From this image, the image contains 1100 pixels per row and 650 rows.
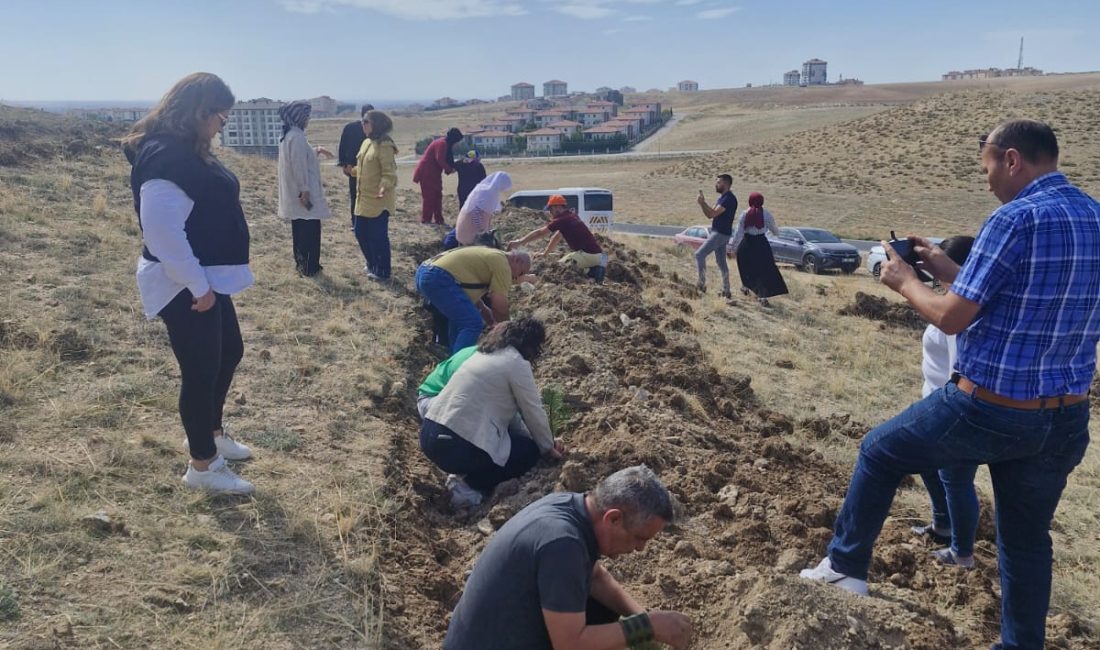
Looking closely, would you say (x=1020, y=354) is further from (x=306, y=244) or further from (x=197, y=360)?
(x=306, y=244)

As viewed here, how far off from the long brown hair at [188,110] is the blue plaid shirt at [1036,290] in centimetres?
308

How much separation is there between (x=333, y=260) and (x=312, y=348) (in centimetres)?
322

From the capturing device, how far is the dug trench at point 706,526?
10.00ft

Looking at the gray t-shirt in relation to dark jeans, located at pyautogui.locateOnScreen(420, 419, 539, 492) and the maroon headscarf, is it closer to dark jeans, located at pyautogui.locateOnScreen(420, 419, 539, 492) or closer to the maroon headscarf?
dark jeans, located at pyautogui.locateOnScreen(420, 419, 539, 492)

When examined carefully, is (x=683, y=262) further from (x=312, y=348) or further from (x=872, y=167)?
(x=872, y=167)

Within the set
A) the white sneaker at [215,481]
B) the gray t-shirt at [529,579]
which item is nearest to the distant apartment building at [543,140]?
the white sneaker at [215,481]

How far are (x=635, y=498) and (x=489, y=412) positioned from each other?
2.06 metres

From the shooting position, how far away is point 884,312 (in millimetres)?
12266

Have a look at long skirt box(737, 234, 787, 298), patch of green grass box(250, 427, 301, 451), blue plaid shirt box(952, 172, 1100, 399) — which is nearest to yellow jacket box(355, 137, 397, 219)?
patch of green grass box(250, 427, 301, 451)

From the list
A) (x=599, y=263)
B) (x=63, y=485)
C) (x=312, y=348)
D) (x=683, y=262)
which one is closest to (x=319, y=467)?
(x=63, y=485)

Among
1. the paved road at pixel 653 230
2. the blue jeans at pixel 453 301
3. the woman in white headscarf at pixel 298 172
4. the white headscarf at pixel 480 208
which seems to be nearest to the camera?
the blue jeans at pixel 453 301

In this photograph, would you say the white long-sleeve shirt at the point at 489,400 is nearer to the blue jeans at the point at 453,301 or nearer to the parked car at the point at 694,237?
the blue jeans at the point at 453,301

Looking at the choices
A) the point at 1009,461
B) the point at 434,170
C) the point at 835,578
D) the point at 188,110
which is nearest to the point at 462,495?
the point at 835,578

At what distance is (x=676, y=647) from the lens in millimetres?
2658
